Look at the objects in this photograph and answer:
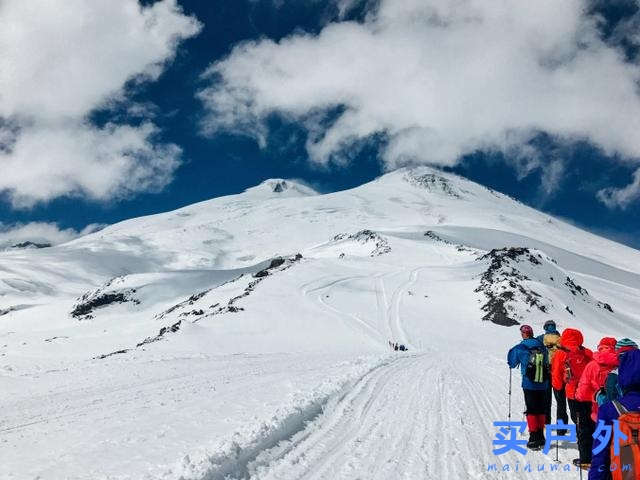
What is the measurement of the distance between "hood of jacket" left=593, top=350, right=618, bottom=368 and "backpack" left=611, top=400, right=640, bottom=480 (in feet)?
7.20

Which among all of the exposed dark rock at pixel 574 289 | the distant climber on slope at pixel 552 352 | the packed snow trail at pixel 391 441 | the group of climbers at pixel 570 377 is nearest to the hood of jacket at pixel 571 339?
the group of climbers at pixel 570 377

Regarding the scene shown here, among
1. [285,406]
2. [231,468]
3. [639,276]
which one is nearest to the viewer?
[231,468]

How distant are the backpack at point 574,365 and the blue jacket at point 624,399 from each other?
418cm

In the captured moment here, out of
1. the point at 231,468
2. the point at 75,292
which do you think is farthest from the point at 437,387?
the point at 75,292

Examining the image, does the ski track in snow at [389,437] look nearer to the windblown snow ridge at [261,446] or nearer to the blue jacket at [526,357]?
the windblown snow ridge at [261,446]

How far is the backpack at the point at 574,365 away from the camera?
324 inches

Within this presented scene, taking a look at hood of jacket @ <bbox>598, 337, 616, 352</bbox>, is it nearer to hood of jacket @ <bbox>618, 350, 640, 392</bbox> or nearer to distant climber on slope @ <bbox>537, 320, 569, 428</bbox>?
hood of jacket @ <bbox>618, 350, 640, 392</bbox>

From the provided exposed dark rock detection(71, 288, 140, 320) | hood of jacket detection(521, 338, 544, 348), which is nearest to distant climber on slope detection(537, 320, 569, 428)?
hood of jacket detection(521, 338, 544, 348)

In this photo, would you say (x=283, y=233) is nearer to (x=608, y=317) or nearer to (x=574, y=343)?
(x=608, y=317)

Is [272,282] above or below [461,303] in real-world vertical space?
above

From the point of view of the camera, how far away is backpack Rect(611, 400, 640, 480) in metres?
3.97

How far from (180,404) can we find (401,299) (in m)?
42.9

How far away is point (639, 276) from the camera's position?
11700cm

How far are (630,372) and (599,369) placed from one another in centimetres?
235
